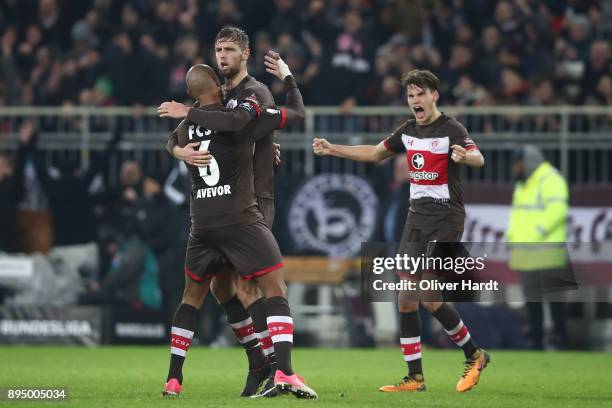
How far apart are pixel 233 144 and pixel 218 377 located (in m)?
3.32

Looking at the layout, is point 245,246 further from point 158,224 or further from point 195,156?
point 158,224

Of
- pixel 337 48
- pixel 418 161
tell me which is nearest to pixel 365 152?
pixel 418 161

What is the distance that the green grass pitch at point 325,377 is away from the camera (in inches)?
369

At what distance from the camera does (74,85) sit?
2089 cm

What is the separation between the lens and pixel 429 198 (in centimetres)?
1066

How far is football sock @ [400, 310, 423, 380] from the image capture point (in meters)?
10.6

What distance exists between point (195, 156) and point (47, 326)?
27.9 ft

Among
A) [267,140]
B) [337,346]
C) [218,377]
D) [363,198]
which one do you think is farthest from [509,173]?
[267,140]

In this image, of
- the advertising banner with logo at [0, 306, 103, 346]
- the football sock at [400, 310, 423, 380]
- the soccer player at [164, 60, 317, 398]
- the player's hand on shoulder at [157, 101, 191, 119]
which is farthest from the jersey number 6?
the advertising banner with logo at [0, 306, 103, 346]

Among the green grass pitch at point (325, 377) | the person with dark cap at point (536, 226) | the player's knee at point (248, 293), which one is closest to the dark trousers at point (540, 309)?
the person with dark cap at point (536, 226)

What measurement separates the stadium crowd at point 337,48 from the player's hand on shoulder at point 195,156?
8.73m

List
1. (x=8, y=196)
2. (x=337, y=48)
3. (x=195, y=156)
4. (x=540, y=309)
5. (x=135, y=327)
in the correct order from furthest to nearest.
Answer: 1. (x=337, y=48)
2. (x=8, y=196)
3. (x=135, y=327)
4. (x=540, y=309)
5. (x=195, y=156)

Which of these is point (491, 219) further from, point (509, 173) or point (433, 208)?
point (433, 208)

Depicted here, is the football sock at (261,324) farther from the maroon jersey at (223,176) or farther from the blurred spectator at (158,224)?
the blurred spectator at (158,224)
